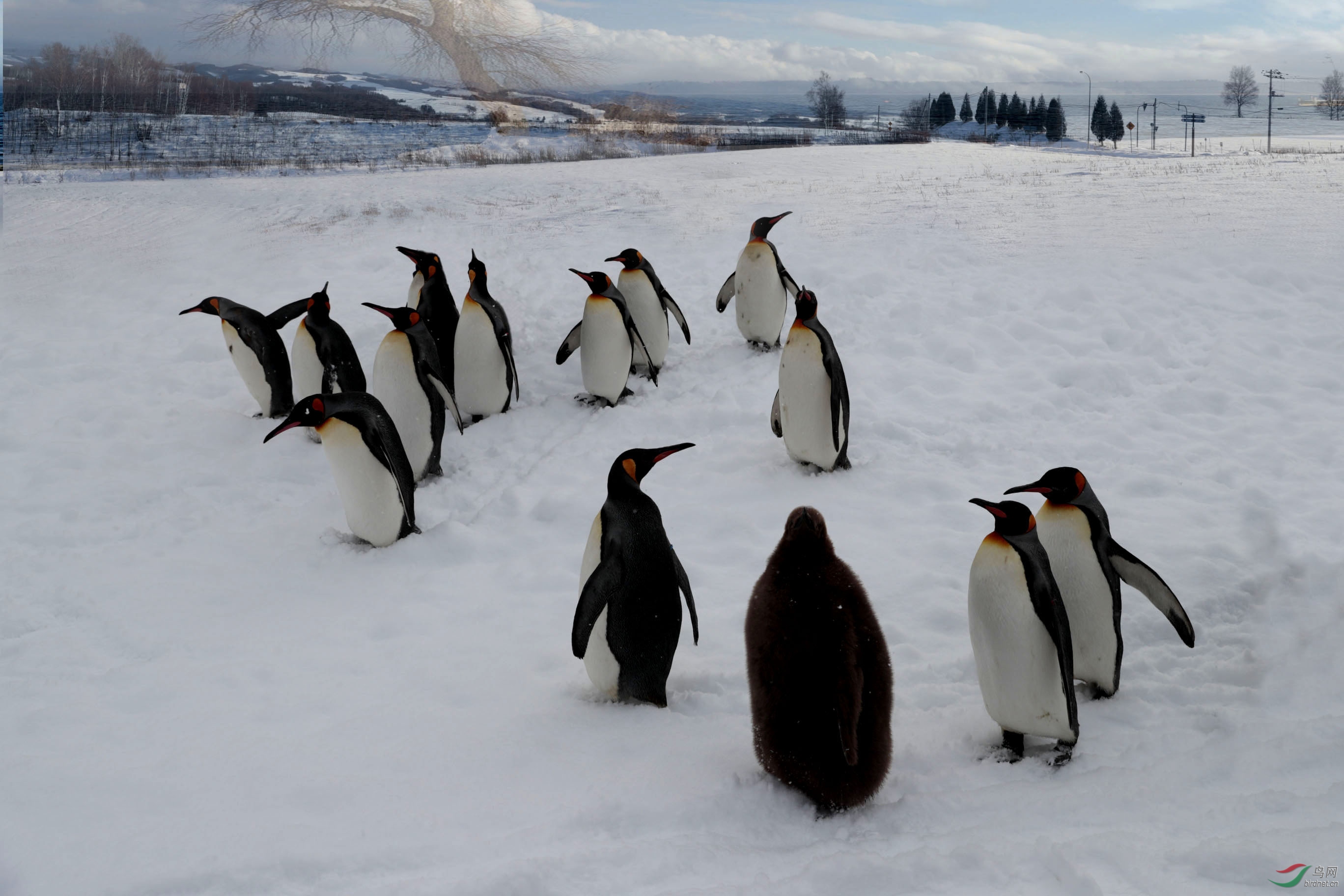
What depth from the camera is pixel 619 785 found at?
7.32ft

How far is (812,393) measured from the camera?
4395mm

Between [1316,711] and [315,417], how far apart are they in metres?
3.82

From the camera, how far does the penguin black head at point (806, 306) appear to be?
4340mm

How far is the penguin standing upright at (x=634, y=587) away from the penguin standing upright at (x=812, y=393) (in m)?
1.95

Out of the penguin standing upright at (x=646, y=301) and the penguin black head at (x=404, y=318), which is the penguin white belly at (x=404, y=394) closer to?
the penguin black head at (x=404, y=318)

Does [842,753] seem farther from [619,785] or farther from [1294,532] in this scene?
[1294,532]

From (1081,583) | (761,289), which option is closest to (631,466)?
(1081,583)

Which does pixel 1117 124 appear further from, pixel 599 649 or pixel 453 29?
pixel 599 649

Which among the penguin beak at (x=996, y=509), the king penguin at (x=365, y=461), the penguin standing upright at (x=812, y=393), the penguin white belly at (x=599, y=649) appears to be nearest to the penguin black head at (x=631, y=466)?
the penguin white belly at (x=599, y=649)

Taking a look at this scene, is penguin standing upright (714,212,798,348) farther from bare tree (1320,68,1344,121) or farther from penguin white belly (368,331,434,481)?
bare tree (1320,68,1344,121)

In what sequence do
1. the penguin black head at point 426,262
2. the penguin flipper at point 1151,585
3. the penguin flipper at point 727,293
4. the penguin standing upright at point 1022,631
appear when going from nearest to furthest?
the penguin standing upright at point 1022,631
the penguin flipper at point 1151,585
the penguin black head at point 426,262
the penguin flipper at point 727,293

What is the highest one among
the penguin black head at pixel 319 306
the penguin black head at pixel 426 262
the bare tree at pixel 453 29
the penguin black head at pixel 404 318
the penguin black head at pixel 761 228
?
the bare tree at pixel 453 29

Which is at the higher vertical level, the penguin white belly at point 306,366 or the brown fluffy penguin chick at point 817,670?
the penguin white belly at point 306,366

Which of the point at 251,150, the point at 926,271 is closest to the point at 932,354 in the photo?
the point at 926,271
